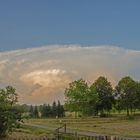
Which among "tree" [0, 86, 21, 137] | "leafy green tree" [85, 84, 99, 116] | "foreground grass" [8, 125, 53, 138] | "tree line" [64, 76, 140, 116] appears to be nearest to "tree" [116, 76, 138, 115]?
"tree line" [64, 76, 140, 116]

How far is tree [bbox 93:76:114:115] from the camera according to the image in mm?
141250

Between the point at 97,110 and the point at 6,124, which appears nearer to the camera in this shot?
the point at 6,124

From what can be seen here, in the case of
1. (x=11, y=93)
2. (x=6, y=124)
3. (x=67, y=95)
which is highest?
(x=67, y=95)

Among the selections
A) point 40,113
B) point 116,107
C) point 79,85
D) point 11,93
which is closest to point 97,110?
point 116,107

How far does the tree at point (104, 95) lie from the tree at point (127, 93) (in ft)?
9.19

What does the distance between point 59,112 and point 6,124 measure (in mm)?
134770

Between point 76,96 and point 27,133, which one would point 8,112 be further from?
point 76,96

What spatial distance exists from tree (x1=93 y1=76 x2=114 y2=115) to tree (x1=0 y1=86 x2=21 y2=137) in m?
112

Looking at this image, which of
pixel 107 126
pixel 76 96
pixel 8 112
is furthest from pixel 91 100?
pixel 8 112

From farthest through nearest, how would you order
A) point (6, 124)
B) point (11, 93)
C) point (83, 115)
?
point (83, 115), point (11, 93), point (6, 124)

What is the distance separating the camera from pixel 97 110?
14288 cm

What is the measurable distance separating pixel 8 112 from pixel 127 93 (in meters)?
113

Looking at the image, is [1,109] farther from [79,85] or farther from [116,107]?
[116,107]

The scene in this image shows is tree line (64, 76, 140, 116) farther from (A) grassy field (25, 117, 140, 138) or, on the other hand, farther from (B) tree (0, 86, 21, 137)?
(B) tree (0, 86, 21, 137)
